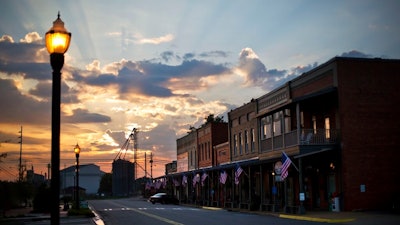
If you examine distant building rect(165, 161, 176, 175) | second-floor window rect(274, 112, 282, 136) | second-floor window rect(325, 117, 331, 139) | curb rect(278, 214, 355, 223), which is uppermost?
second-floor window rect(274, 112, 282, 136)

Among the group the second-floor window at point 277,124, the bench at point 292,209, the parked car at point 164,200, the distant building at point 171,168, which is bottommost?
the parked car at point 164,200

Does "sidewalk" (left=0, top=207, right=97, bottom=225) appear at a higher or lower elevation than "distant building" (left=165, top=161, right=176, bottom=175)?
lower

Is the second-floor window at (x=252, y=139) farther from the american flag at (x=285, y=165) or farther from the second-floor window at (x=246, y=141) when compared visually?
the american flag at (x=285, y=165)

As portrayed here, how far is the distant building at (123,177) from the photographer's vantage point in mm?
140625

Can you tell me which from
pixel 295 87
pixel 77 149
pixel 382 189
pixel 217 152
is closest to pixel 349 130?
pixel 382 189

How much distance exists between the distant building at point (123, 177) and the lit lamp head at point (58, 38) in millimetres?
133141

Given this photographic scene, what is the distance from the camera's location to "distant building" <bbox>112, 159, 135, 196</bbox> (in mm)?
140625

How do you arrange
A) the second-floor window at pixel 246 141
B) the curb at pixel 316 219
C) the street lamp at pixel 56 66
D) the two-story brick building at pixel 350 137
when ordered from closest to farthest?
the street lamp at pixel 56 66
the curb at pixel 316 219
the two-story brick building at pixel 350 137
the second-floor window at pixel 246 141

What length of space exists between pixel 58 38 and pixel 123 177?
138384 mm

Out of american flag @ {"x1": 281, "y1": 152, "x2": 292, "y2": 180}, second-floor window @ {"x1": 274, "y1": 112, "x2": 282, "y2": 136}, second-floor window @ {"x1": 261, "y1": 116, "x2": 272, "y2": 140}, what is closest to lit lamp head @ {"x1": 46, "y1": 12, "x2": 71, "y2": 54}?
american flag @ {"x1": 281, "y1": 152, "x2": 292, "y2": 180}

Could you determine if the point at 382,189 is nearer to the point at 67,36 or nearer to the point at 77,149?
the point at 77,149

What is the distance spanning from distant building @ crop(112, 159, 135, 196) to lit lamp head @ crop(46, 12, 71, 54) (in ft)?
437

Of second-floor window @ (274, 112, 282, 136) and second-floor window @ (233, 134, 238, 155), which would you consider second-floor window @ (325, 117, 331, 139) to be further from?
second-floor window @ (233, 134, 238, 155)

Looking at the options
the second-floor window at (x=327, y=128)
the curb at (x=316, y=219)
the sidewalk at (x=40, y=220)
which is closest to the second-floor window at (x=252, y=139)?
the second-floor window at (x=327, y=128)
